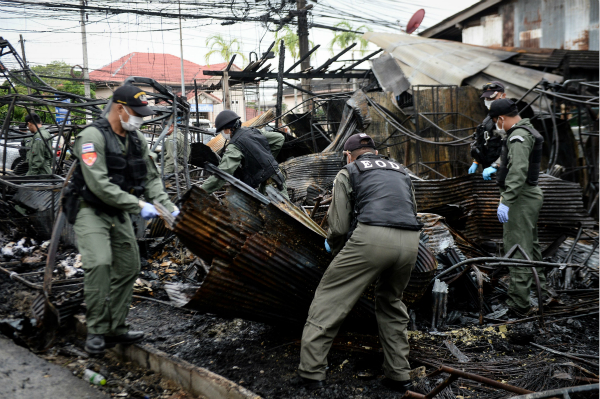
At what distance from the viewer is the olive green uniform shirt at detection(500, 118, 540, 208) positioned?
14.3ft

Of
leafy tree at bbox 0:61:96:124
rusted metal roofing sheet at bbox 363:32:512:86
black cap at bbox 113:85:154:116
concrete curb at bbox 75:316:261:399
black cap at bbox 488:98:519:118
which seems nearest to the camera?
concrete curb at bbox 75:316:261:399

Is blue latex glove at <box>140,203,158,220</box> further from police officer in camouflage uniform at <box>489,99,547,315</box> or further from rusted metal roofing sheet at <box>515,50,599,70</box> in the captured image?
rusted metal roofing sheet at <box>515,50,599,70</box>

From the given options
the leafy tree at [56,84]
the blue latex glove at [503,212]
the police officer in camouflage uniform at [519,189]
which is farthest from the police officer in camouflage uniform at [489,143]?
the leafy tree at [56,84]

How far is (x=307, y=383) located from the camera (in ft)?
9.60

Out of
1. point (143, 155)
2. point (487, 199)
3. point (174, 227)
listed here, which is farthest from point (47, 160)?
point (487, 199)

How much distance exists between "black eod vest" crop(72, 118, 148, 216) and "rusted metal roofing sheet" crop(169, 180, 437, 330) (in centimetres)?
66

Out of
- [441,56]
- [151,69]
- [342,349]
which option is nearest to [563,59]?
[441,56]

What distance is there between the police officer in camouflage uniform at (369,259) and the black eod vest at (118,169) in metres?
1.46

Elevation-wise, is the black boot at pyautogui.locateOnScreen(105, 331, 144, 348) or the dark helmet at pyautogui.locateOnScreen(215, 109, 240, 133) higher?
the dark helmet at pyautogui.locateOnScreen(215, 109, 240, 133)

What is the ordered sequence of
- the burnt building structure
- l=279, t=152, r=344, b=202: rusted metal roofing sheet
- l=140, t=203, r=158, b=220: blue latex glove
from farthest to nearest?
the burnt building structure → l=279, t=152, r=344, b=202: rusted metal roofing sheet → l=140, t=203, r=158, b=220: blue latex glove

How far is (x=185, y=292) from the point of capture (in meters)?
3.62

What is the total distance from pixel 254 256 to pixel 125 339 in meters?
1.18

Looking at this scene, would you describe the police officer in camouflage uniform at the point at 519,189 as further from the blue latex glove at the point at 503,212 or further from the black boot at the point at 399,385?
the black boot at the point at 399,385

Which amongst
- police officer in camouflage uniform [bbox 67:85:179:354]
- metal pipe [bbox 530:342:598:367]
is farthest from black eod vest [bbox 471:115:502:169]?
police officer in camouflage uniform [bbox 67:85:179:354]
